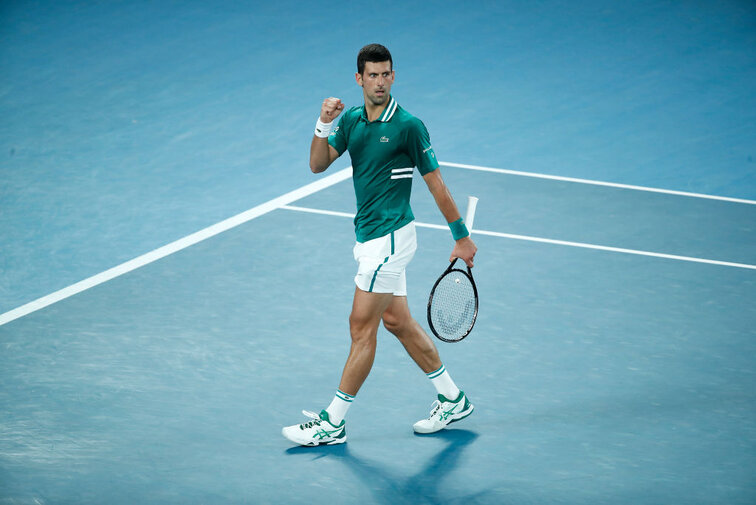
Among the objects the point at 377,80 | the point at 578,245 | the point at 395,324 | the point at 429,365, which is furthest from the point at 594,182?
the point at 377,80

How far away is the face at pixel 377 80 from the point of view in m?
6.03

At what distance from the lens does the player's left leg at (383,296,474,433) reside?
6375mm

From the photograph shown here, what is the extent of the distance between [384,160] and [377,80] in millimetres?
416

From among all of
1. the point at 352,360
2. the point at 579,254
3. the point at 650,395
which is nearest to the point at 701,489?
the point at 650,395

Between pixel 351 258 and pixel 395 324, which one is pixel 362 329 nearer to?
pixel 395 324

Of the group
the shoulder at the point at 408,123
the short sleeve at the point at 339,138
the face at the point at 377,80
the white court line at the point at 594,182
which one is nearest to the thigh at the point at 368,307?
the short sleeve at the point at 339,138

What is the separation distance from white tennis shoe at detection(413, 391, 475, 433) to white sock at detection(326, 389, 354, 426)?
0.44m

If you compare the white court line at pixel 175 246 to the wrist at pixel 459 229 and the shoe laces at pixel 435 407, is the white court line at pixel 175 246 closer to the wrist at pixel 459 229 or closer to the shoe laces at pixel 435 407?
the shoe laces at pixel 435 407

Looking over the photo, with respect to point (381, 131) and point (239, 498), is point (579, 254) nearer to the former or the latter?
point (381, 131)

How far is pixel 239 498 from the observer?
224 inches

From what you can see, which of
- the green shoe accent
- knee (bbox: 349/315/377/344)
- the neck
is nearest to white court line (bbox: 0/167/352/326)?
the green shoe accent

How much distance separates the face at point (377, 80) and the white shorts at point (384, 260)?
0.71 metres

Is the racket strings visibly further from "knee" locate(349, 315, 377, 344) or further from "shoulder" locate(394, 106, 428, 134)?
"shoulder" locate(394, 106, 428, 134)

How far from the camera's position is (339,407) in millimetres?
6246
